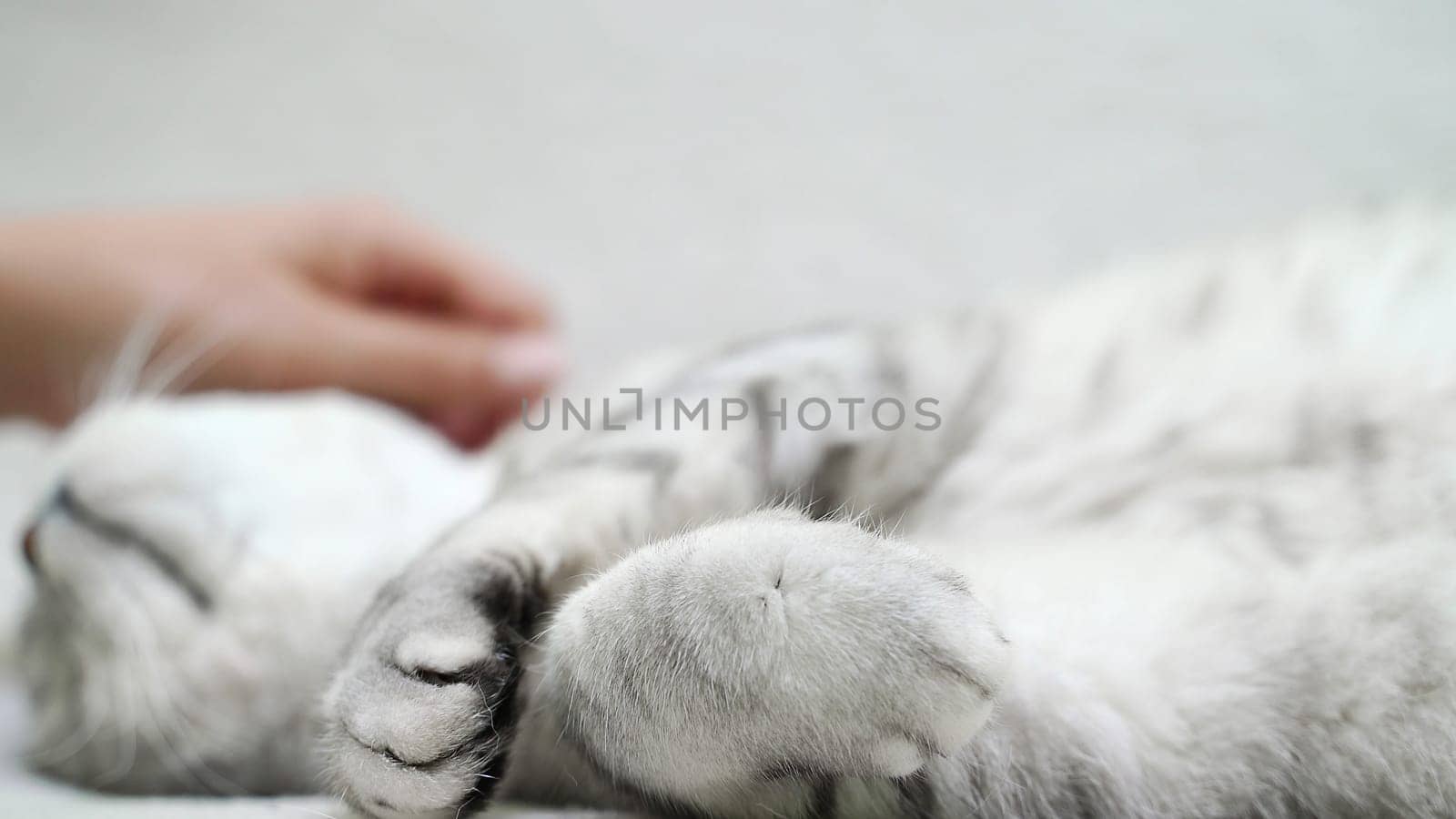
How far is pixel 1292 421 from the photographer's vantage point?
0.71 meters

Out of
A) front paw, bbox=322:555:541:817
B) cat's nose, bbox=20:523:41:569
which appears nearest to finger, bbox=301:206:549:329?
cat's nose, bbox=20:523:41:569

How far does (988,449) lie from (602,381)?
459mm

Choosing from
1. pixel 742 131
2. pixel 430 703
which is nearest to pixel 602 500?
pixel 430 703

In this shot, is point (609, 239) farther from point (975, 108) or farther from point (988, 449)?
point (988, 449)

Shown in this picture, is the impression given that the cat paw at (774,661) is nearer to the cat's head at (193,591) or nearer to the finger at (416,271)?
the cat's head at (193,591)

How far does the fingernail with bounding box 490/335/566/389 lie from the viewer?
1.18 metres

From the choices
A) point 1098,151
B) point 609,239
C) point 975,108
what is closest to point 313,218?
point 609,239

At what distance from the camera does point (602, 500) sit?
0.65 meters

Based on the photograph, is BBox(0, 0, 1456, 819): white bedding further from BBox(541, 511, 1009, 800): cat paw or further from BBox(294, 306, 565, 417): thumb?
BBox(541, 511, 1009, 800): cat paw

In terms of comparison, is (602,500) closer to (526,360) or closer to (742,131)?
(526,360)

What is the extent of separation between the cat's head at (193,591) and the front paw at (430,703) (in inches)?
8.8

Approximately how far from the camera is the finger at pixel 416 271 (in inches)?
47.7

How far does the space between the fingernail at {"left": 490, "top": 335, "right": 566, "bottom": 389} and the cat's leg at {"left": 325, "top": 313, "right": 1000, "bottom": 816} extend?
0.25m

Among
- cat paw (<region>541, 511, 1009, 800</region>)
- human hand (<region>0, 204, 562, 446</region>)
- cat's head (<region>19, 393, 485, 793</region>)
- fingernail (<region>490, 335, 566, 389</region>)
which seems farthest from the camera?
fingernail (<region>490, 335, 566, 389</region>)
